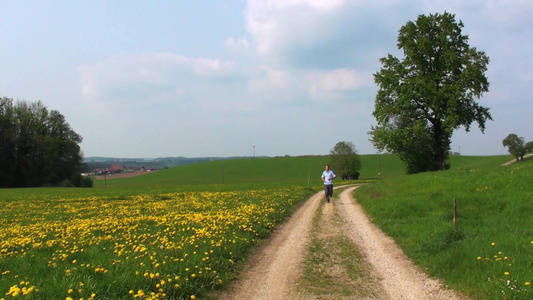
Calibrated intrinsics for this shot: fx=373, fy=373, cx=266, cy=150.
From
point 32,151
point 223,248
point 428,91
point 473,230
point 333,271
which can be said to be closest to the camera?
point 333,271

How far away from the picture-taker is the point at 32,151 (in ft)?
257

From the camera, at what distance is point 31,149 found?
78.3m

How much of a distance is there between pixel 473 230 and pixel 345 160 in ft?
255

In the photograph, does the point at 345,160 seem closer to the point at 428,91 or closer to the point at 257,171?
the point at 257,171

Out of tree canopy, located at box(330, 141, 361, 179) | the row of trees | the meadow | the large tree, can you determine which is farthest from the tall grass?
the row of trees

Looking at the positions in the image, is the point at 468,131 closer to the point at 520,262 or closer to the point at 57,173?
the point at 520,262

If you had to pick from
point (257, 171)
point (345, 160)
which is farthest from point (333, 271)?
point (257, 171)

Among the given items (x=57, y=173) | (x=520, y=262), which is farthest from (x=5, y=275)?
(x=57, y=173)

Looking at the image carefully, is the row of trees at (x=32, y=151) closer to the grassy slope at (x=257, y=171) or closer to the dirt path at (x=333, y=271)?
the grassy slope at (x=257, y=171)

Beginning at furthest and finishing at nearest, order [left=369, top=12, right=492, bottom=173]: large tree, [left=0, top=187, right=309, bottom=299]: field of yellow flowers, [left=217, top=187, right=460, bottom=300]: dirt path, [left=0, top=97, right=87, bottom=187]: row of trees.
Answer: [left=0, top=97, right=87, bottom=187]: row of trees → [left=369, top=12, right=492, bottom=173]: large tree → [left=217, top=187, right=460, bottom=300]: dirt path → [left=0, top=187, right=309, bottom=299]: field of yellow flowers

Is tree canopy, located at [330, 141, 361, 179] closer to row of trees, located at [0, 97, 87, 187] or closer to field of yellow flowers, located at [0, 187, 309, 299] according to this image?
row of trees, located at [0, 97, 87, 187]

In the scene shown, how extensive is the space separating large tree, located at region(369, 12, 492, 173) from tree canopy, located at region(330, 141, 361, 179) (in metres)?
47.5

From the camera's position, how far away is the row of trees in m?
76.7

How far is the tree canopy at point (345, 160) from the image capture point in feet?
279
